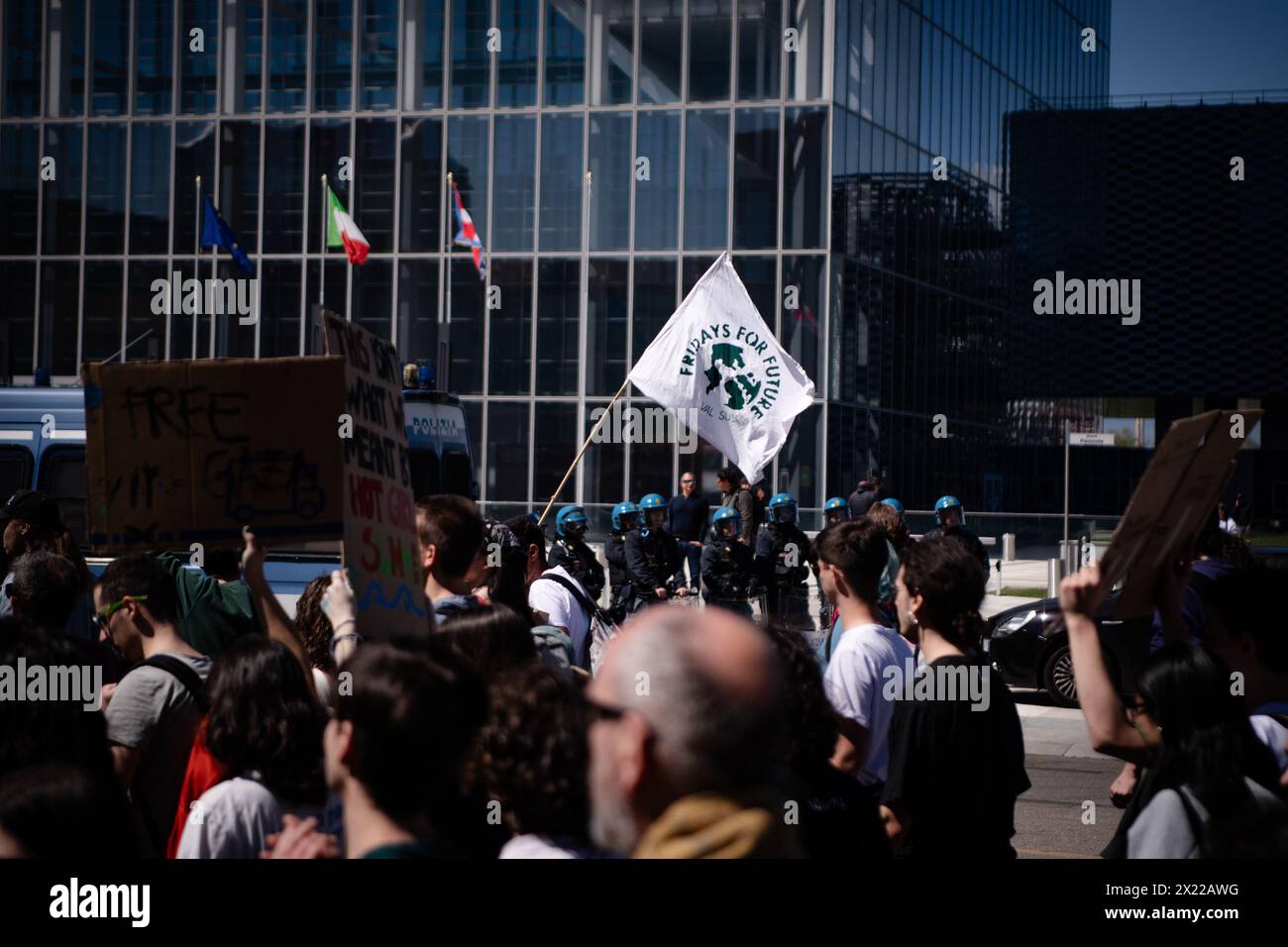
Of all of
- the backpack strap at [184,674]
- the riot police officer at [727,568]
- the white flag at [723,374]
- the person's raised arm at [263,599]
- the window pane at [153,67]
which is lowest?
the riot police officer at [727,568]

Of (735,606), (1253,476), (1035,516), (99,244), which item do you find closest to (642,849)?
(735,606)

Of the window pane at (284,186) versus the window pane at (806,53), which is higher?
the window pane at (806,53)

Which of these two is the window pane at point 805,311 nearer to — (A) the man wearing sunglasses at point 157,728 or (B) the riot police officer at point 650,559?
(B) the riot police officer at point 650,559

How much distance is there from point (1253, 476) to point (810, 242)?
38.7 metres

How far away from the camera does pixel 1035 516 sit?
31.6 m

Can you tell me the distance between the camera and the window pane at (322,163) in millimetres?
35625

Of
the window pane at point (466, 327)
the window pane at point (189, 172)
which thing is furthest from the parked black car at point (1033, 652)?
the window pane at point (189, 172)

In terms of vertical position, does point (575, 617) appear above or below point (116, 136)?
below

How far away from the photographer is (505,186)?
35125mm

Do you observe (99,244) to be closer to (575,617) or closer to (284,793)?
(575,617)

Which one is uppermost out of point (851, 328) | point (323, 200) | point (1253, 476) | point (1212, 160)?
point (1212, 160)

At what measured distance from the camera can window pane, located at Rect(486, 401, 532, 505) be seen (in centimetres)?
3481

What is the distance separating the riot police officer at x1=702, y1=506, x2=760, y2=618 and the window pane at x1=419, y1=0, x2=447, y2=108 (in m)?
24.2

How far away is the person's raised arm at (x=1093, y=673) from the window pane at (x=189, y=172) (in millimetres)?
34365
